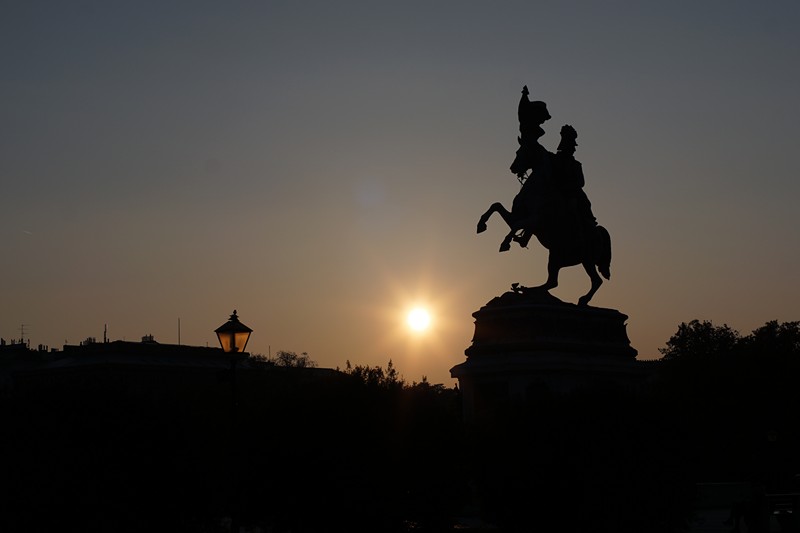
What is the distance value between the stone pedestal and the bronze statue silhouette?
124 cm

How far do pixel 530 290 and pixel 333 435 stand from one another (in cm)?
1069

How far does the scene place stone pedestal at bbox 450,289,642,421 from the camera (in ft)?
146

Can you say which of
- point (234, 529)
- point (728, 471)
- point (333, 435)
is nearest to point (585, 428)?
point (333, 435)

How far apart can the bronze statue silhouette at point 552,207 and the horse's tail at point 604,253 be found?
0.23 ft

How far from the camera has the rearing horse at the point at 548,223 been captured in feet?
153

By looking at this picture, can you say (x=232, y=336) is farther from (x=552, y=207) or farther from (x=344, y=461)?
(x=552, y=207)

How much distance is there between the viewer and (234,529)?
3294 centimetres

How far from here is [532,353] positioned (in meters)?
44.5

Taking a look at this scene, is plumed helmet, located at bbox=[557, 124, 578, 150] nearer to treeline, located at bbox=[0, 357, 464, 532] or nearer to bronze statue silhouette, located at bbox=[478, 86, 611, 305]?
bronze statue silhouette, located at bbox=[478, 86, 611, 305]

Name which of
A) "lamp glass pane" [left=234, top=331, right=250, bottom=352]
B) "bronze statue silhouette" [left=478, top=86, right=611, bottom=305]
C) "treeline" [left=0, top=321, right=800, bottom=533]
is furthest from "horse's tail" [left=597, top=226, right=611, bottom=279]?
"lamp glass pane" [left=234, top=331, right=250, bottom=352]

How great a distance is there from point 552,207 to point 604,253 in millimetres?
3164

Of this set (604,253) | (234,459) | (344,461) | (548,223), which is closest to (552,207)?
(548,223)

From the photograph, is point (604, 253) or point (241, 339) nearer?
point (241, 339)

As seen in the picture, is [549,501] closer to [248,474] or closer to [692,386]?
[248,474]
